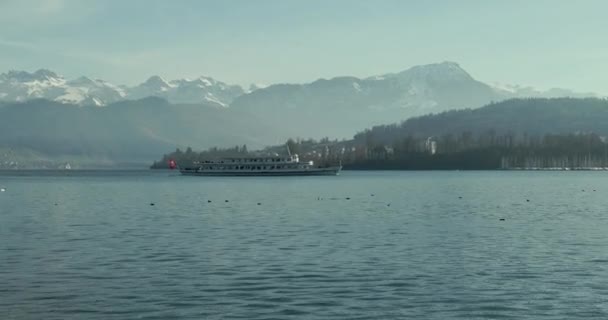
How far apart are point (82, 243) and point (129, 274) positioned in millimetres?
20043

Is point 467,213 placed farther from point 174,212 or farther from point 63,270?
point 63,270

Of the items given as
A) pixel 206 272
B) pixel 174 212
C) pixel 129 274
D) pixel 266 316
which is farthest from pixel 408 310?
pixel 174 212

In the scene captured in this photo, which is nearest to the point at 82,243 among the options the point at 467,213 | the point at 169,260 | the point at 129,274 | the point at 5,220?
the point at 169,260

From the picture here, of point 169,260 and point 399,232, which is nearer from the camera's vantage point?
point 169,260

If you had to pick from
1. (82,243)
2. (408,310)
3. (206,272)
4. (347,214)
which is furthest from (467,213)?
(408,310)

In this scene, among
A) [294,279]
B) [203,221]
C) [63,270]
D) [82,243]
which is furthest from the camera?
[203,221]

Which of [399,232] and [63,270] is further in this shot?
[399,232]

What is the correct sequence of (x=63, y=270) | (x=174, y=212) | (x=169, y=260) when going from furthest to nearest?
(x=174, y=212)
(x=169, y=260)
(x=63, y=270)

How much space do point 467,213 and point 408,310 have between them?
6867cm

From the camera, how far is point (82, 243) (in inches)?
2805

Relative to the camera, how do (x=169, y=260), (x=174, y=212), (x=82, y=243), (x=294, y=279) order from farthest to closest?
(x=174, y=212)
(x=82, y=243)
(x=169, y=260)
(x=294, y=279)

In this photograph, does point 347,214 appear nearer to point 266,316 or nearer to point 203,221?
point 203,221

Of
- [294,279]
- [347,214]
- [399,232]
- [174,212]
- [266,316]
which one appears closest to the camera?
[266,316]

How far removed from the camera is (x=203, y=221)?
96.1 metres
